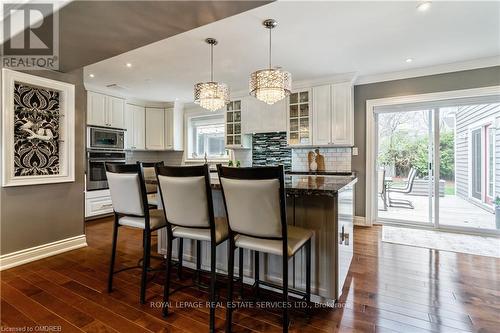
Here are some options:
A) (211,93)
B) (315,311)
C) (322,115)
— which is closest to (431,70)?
(322,115)

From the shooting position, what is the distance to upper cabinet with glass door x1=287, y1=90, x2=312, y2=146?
4.54 metres

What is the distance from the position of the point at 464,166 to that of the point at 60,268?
5.65 metres

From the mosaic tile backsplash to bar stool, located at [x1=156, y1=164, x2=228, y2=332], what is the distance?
10.9 feet

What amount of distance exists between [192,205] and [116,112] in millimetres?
4387

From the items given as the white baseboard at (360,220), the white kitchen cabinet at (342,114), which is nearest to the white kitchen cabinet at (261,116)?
the white kitchen cabinet at (342,114)

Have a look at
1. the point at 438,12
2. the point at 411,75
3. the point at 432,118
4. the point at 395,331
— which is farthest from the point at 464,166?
the point at 395,331

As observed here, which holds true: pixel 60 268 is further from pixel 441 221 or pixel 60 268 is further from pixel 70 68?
pixel 441 221

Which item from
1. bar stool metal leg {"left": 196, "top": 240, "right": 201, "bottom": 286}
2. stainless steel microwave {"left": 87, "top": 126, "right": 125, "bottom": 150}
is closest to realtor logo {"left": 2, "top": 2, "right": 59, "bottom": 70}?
stainless steel microwave {"left": 87, "top": 126, "right": 125, "bottom": 150}

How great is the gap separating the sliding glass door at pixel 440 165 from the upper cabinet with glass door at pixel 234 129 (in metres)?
2.50

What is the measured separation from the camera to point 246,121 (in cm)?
515

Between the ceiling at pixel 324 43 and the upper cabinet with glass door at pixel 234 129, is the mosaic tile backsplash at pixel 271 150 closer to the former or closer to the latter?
the upper cabinet with glass door at pixel 234 129

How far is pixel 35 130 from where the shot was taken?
2.88 m

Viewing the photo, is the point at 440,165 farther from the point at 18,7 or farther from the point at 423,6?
the point at 18,7

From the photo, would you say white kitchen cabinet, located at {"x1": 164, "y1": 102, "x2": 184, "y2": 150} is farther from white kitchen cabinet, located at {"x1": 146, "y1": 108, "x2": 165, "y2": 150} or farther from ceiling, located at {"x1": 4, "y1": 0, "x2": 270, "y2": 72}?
ceiling, located at {"x1": 4, "y1": 0, "x2": 270, "y2": 72}
